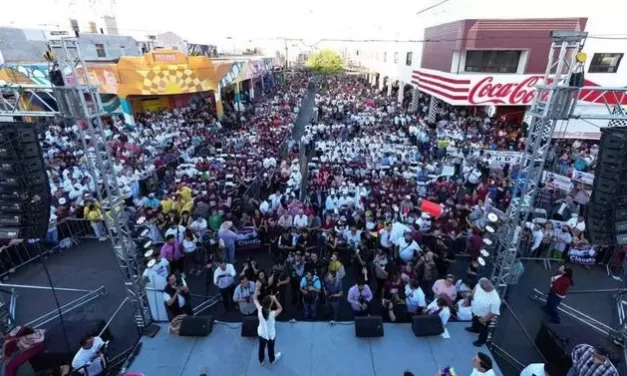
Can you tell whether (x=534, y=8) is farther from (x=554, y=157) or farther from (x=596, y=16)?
(x=554, y=157)

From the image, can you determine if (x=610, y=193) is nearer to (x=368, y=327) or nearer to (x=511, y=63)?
(x=368, y=327)

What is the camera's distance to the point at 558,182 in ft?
38.1

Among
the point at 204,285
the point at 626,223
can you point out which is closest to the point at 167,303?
the point at 204,285

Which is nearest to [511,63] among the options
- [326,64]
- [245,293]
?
[245,293]

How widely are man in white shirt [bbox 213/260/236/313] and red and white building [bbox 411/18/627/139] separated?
15.6 metres

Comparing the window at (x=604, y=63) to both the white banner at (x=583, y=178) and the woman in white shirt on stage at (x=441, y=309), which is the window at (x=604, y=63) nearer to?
the white banner at (x=583, y=178)

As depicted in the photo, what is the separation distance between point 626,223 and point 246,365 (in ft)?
23.5

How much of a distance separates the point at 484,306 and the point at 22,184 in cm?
868

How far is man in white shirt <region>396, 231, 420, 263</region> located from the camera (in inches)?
321

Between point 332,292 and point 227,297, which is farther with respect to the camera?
point 227,297

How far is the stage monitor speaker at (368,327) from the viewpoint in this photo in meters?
6.55

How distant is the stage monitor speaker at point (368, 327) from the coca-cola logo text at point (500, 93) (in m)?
15.2

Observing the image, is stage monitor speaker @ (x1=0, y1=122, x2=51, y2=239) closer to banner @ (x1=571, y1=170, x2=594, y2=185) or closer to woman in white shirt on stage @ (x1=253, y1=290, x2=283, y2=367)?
woman in white shirt on stage @ (x1=253, y1=290, x2=283, y2=367)

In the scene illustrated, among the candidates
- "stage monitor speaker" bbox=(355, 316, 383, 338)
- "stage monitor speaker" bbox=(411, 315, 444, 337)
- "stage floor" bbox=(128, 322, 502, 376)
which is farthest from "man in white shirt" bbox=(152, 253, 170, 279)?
"stage monitor speaker" bbox=(411, 315, 444, 337)
